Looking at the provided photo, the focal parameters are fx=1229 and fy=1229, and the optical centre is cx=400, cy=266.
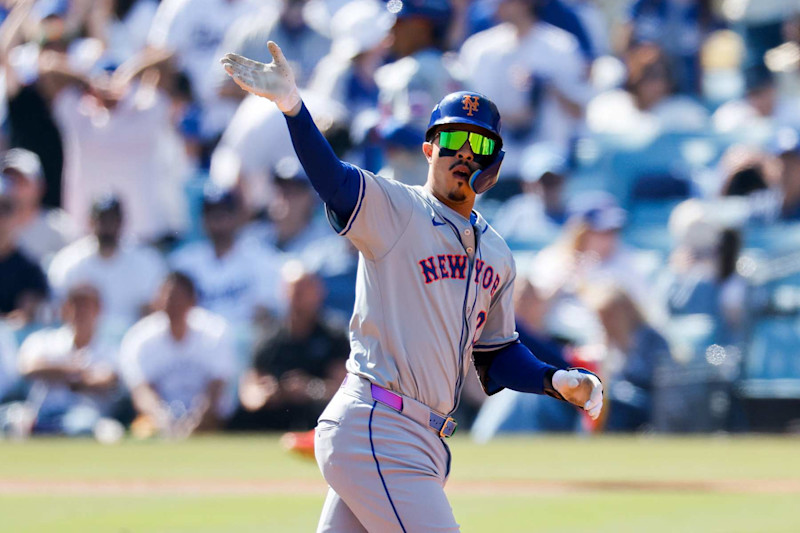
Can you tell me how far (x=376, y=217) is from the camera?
119 inches

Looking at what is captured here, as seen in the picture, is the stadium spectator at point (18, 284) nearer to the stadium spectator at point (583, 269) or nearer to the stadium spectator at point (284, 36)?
the stadium spectator at point (284, 36)

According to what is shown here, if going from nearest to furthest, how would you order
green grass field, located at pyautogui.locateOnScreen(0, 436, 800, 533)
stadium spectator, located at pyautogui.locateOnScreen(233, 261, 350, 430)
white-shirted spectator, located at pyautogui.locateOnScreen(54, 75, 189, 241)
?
green grass field, located at pyautogui.locateOnScreen(0, 436, 800, 533)
stadium spectator, located at pyautogui.locateOnScreen(233, 261, 350, 430)
white-shirted spectator, located at pyautogui.locateOnScreen(54, 75, 189, 241)

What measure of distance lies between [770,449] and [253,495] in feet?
13.0

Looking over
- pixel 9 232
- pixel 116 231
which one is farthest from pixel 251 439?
pixel 9 232

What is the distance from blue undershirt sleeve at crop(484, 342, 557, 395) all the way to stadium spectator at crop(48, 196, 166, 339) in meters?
7.23

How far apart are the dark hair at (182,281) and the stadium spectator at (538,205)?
2.62 meters

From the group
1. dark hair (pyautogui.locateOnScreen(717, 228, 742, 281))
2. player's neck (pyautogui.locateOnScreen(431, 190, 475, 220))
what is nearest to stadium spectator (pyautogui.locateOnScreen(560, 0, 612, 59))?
dark hair (pyautogui.locateOnScreen(717, 228, 742, 281))


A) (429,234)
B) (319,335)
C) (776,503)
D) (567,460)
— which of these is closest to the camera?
(429,234)

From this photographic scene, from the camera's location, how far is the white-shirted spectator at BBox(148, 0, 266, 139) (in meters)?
11.9

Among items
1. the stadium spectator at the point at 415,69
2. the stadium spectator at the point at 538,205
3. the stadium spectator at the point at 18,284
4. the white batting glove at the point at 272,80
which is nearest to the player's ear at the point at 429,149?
the white batting glove at the point at 272,80

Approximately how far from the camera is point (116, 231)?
10.4 meters

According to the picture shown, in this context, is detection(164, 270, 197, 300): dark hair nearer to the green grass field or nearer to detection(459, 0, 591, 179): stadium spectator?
the green grass field

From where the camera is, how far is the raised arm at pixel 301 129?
2896 millimetres

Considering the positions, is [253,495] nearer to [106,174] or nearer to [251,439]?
[251,439]
